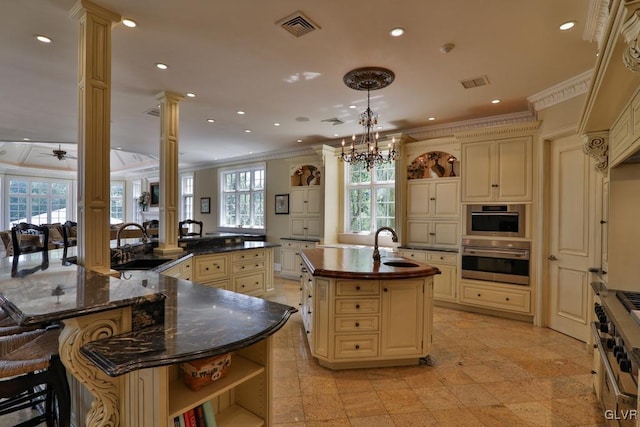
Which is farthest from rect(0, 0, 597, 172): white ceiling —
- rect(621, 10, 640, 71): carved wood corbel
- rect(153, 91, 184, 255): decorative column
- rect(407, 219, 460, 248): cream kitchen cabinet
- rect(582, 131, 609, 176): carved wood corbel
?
rect(407, 219, 460, 248): cream kitchen cabinet

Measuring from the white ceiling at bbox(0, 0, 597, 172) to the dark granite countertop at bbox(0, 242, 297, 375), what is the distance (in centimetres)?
186

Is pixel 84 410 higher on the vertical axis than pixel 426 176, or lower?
lower

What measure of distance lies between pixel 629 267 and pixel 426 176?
10.4ft

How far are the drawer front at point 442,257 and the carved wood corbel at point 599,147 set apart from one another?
2.34 meters

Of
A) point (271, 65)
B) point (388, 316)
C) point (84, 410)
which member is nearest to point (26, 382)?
point (84, 410)

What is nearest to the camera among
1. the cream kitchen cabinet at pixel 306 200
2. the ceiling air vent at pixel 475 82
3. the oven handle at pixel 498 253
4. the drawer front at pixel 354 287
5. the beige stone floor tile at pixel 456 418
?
the beige stone floor tile at pixel 456 418

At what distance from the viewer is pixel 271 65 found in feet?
9.70

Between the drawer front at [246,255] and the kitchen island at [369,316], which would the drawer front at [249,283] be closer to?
the drawer front at [246,255]

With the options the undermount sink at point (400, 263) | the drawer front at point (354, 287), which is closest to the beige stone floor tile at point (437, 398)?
the drawer front at point (354, 287)

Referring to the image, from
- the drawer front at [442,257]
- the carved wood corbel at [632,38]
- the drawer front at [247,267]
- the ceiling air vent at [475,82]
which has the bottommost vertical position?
the drawer front at [247,267]

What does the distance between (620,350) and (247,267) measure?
3.99 meters

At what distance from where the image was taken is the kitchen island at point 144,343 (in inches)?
39.9

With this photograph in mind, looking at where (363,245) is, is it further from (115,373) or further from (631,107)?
(115,373)

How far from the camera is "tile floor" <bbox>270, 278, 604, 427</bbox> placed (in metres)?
2.07
